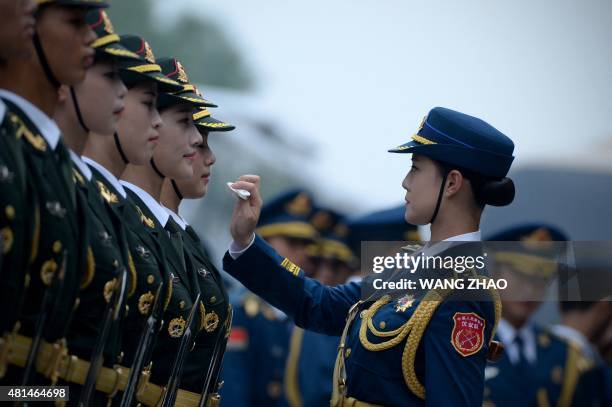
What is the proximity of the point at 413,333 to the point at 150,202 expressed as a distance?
1.40 m

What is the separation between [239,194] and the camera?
595 cm

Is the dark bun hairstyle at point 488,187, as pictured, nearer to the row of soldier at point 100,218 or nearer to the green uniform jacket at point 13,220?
the row of soldier at point 100,218

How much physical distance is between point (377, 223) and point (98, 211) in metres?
4.95

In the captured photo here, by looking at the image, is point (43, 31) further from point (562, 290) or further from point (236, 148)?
point (236, 148)

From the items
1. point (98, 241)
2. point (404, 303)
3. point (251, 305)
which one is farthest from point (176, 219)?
point (251, 305)

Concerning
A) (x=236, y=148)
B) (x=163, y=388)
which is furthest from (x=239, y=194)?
(x=236, y=148)

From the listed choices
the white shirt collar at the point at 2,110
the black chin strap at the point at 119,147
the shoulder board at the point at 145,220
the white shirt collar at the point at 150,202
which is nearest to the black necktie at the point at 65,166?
the white shirt collar at the point at 2,110

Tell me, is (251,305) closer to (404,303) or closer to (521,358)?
(521,358)

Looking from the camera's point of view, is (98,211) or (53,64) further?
(98,211)

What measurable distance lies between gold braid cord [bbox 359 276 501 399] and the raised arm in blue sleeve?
2.10 ft

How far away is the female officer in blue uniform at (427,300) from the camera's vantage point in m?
5.57

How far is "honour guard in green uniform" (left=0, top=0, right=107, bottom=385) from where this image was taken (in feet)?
14.0

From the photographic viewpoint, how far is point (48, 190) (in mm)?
4309

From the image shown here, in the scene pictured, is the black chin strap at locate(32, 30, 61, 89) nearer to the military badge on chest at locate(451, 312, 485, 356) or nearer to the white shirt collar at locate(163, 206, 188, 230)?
the white shirt collar at locate(163, 206, 188, 230)
